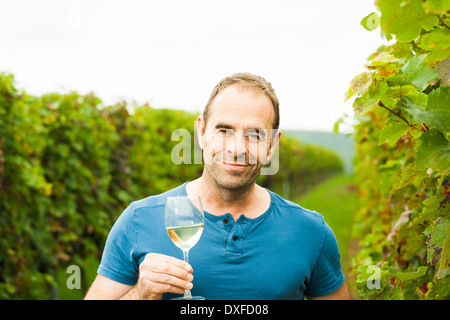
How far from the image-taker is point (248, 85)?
2338 mm

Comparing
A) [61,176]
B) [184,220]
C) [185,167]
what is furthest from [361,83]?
[185,167]

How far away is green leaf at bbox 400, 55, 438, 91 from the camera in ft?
4.31

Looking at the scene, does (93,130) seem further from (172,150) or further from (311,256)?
(311,256)

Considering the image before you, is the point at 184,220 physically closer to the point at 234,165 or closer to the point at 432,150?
the point at 234,165

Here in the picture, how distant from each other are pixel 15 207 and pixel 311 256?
353 centimetres

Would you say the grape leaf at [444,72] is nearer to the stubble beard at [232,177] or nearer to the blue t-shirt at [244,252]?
the stubble beard at [232,177]

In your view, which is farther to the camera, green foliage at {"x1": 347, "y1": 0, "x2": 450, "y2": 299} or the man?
the man

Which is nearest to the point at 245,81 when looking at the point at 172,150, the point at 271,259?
the point at 271,259

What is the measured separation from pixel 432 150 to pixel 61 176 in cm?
543

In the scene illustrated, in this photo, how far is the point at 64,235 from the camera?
590 cm

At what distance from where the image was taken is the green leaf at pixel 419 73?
1312mm

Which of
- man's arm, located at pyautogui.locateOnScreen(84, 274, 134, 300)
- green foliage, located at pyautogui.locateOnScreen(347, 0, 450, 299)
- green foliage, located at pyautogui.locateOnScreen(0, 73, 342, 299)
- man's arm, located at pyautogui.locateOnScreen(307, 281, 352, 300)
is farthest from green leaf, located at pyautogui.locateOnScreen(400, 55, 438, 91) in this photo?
green foliage, located at pyautogui.locateOnScreen(0, 73, 342, 299)

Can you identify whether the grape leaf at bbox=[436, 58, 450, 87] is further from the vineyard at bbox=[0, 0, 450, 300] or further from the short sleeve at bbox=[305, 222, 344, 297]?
the short sleeve at bbox=[305, 222, 344, 297]

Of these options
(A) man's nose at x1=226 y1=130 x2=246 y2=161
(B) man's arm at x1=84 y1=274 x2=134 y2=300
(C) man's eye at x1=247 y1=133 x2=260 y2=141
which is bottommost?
(B) man's arm at x1=84 y1=274 x2=134 y2=300
